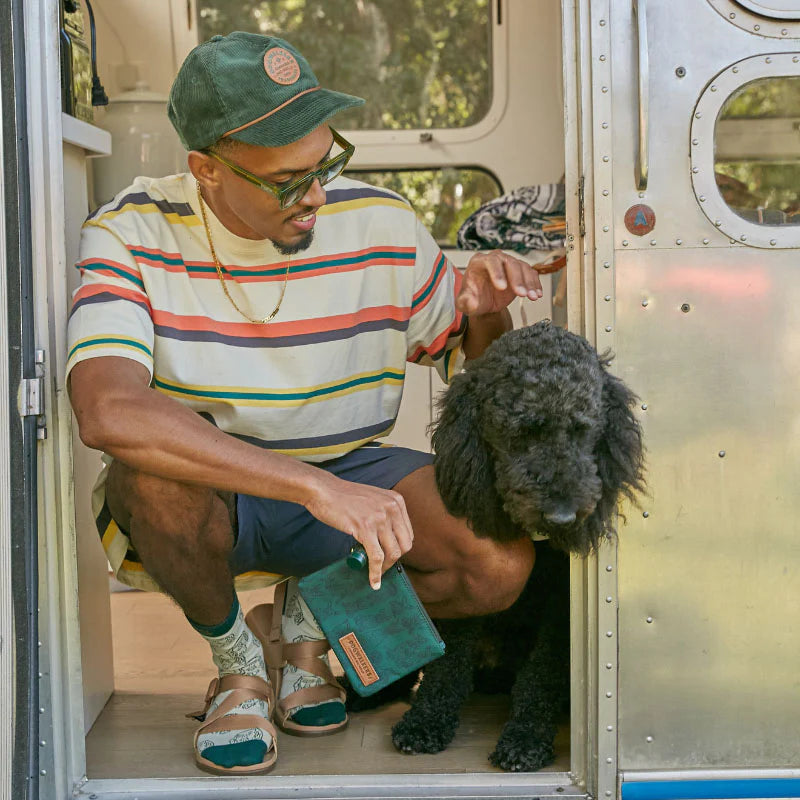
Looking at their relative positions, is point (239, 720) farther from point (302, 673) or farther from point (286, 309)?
point (286, 309)

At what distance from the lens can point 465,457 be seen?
1.85 metres

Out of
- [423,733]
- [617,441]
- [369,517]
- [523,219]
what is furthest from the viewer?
[523,219]

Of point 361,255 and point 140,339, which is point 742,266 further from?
point 140,339

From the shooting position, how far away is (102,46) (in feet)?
12.0

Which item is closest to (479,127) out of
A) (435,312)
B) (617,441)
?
(435,312)

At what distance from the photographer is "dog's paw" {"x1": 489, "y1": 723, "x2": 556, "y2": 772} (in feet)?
6.52

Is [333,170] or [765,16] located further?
[333,170]

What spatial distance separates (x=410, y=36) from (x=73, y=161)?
170cm

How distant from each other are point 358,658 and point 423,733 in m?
0.29

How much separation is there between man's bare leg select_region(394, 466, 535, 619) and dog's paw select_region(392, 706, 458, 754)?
0.23 meters

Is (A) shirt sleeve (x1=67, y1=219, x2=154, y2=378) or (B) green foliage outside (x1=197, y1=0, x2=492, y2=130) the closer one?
(A) shirt sleeve (x1=67, y1=219, x2=154, y2=378)

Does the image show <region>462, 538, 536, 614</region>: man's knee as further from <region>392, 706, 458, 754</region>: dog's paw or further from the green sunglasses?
the green sunglasses

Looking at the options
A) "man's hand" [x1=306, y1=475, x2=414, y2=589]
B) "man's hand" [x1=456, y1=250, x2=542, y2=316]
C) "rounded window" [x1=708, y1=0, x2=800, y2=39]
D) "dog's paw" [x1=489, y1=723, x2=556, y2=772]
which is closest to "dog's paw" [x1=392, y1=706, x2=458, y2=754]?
"dog's paw" [x1=489, y1=723, x2=556, y2=772]

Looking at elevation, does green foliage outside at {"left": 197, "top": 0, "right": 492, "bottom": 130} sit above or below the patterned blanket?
above
